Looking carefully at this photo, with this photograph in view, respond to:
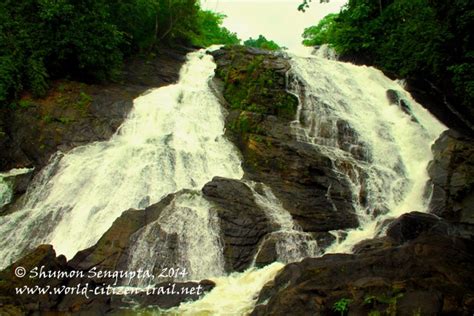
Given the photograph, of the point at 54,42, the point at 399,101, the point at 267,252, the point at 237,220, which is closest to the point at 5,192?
the point at 54,42

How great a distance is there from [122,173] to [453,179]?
425 inches

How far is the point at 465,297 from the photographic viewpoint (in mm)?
8172

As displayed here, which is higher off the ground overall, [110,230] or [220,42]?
[220,42]

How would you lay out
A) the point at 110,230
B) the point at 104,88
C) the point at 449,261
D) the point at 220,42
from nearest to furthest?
1. the point at 449,261
2. the point at 110,230
3. the point at 104,88
4. the point at 220,42

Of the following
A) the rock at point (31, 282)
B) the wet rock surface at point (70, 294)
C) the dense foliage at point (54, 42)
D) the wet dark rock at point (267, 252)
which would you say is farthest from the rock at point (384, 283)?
the dense foliage at point (54, 42)

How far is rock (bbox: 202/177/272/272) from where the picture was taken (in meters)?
12.1

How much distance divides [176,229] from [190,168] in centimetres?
340

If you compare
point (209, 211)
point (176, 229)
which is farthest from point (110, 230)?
point (209, 211)

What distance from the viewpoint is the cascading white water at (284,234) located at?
1231 centimetres

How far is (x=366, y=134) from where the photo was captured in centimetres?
1738

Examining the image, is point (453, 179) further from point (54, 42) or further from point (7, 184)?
point (54, 42)

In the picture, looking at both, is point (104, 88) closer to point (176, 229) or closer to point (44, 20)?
point (44, 20)

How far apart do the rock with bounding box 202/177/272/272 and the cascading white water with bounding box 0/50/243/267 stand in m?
1.48

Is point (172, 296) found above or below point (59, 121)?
below
